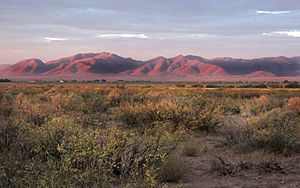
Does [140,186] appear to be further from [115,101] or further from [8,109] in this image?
[115,101]

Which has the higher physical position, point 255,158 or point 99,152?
point 99,152

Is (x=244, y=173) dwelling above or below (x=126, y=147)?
below

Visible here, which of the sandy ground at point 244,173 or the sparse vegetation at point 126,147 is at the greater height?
the sparse vegetation at point 126,147

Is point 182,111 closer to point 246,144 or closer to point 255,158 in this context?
point 246,144

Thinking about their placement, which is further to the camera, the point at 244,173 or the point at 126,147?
the point at 244,173

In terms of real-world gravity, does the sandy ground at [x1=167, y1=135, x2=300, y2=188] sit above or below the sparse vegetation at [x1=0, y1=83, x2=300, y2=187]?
below

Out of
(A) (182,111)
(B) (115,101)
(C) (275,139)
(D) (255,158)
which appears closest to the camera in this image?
(D) (255,158)

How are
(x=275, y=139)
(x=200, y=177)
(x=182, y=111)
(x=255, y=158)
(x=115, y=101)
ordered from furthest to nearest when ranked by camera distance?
(x=115, y=101), (x=182, y=111), (x=275, y=139), (x=255, y=158), (x=200, y=177)

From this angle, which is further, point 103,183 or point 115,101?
point 115,101

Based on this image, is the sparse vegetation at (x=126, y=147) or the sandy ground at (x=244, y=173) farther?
the sandy ground at (x=244, y=173)

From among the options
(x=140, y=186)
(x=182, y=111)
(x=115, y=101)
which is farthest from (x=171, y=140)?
(x=115, y=101)

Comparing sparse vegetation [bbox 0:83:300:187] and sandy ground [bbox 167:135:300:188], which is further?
sandy ground [bbox 167:135:300:188]

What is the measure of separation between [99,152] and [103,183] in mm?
1093

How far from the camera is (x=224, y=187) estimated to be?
9656 millimetres
